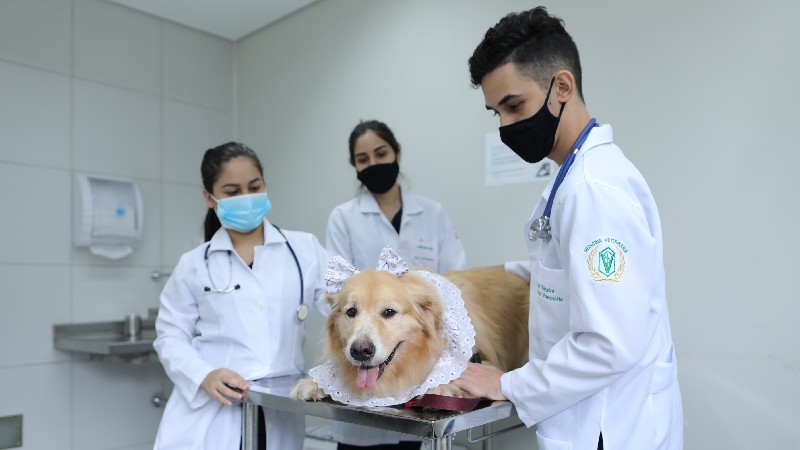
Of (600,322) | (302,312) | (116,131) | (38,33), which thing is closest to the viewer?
(600,322)

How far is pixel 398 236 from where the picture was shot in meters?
Answer: 2.78

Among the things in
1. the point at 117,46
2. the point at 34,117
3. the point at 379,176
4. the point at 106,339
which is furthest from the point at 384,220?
the point at 117,46

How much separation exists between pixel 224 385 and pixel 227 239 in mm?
571

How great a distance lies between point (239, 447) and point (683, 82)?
2152 millimetres

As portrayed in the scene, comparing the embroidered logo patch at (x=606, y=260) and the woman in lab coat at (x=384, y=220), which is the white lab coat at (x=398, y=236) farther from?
the embroidered logo patch at (x=606, y=260)

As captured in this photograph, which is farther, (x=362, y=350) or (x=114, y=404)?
(x=114, y=404)

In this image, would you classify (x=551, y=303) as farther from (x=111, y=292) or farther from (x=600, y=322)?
(x=111, y=292)

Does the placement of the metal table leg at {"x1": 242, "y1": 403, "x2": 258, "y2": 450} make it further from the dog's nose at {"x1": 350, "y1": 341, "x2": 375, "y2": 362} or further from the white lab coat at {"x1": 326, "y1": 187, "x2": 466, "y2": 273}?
the white lab coat at {"x1": 326, "y1": 187, "x2": 466, "y2": 273}

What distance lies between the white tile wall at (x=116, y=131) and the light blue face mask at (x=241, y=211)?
199 centimetres

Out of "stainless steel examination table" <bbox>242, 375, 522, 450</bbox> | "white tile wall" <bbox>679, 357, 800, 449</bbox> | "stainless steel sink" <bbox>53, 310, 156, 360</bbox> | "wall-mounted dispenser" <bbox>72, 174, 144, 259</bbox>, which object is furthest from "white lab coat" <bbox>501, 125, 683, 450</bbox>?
"wall-mounted dispenser" <bbox>72, 174, 144, 259</bbox>

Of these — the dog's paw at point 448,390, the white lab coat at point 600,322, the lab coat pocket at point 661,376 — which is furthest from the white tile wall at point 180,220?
the lab coat pocket at point 661,376

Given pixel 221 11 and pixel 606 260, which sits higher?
pixel 221 11

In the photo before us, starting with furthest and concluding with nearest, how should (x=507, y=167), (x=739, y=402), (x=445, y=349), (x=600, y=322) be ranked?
(x=507, y=167) → (x=739, y=402) → (x=445, y=349) → (x=600, y=322)

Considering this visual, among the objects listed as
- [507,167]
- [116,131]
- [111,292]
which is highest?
[116,131]
